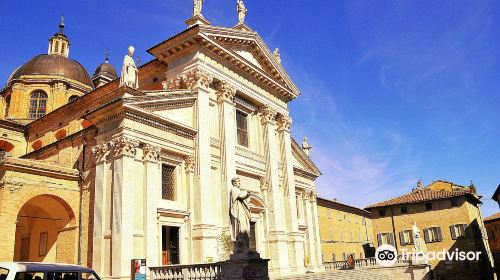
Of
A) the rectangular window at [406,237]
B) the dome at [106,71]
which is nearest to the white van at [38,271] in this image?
the dome at [106,71]

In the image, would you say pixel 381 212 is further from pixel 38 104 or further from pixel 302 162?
pixel 38 104

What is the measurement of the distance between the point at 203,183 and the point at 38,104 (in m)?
22.9

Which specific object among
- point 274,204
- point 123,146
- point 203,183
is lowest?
point 274,204

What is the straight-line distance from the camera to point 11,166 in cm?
1434

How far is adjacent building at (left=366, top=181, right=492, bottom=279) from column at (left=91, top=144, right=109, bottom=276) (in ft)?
105

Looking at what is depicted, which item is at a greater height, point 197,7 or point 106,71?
point 106,71

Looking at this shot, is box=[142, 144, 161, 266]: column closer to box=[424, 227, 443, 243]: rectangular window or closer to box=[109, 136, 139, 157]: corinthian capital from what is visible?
box=[109, 136, 139, 157]: corinthian capital

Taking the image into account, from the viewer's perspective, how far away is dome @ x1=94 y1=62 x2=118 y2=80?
4075cm

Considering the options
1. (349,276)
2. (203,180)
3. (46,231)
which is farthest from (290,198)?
(46,231)

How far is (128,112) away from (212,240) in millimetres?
6071

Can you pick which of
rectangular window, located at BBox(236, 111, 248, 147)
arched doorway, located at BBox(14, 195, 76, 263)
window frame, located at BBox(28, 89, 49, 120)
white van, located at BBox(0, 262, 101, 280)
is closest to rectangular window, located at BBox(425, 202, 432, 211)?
rectangular window, located at BBox(236, 111, 248, 147)

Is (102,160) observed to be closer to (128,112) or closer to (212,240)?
(128,112)

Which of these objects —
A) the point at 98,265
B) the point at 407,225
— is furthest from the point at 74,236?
the point at 407,225

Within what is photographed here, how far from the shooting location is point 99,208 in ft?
49.2
